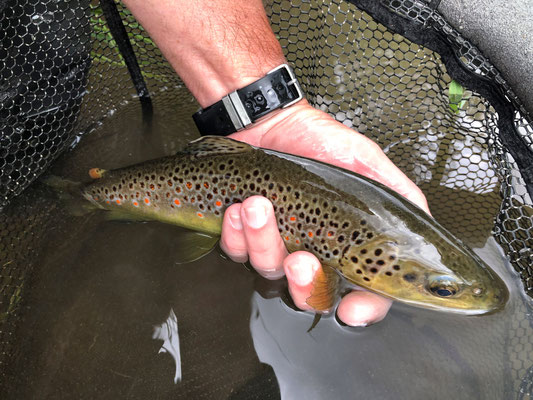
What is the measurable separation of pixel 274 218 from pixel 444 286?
26.4 inches

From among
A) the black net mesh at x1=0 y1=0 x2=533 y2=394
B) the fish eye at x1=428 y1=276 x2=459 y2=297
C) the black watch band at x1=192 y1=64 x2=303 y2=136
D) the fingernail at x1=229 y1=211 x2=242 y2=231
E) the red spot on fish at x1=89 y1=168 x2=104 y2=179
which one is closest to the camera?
the fish eye at x1=428 y1=276 x2=459 y2=297

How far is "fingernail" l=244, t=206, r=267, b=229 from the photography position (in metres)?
1.75

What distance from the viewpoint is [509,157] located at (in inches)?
85.0

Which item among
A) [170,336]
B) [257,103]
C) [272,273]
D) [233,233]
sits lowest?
[170,336]

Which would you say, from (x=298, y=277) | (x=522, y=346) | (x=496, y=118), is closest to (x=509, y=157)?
(x=496, y=118)

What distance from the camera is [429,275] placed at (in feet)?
5.44

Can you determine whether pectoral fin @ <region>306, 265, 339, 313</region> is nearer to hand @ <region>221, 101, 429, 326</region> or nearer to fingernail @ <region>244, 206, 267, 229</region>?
hand @ <region>221, 101, 429, 326</region>

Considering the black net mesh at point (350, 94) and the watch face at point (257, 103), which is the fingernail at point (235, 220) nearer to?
the watch face at point (257, 103)

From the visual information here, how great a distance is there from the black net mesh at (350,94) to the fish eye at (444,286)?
0.63 m

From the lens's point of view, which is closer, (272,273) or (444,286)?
(444,286)

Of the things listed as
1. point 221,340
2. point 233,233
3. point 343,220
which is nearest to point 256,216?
point 233,233

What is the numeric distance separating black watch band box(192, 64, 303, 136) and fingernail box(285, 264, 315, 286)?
80cm

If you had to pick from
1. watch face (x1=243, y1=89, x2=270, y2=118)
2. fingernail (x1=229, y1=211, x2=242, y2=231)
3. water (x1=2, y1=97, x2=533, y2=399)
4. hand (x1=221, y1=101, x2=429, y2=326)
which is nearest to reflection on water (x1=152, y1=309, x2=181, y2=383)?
water (x1=2, y1=97, x2=533, y2=399)

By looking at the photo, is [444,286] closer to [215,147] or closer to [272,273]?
[272,273]
